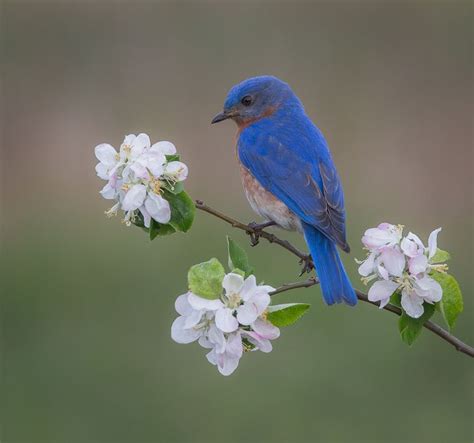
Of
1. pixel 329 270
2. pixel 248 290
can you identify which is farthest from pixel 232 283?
pixel 329 270

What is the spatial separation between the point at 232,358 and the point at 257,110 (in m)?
2.54

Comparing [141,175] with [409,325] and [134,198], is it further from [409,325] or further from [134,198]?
[409,325]

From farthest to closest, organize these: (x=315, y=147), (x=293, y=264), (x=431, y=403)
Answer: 1. (x=293, y=264)
2. (x=431, y=403)
3. (x=315, y=147)

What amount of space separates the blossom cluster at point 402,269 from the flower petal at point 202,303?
440 millimetres

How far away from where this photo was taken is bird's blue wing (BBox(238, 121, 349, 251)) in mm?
4152

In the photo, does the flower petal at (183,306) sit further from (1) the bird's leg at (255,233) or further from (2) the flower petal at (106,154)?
(1) the bird's leg at (255,233)

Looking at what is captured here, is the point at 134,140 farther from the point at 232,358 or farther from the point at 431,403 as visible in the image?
the point at 431,403

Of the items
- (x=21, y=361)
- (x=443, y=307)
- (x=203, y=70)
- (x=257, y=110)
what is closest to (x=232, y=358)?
(x=443, y=307)

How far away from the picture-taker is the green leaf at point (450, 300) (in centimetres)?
280

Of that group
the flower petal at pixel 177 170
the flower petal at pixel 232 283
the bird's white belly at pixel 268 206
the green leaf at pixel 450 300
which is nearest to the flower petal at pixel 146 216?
the flower petal at pixel 177 170

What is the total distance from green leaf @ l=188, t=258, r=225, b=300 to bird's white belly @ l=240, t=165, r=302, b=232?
171 centimetres

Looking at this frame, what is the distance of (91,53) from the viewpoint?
10.8 metres

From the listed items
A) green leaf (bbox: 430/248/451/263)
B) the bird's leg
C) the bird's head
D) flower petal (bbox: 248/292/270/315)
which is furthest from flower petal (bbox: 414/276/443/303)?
the bird's head

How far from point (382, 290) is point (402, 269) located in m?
0.09
